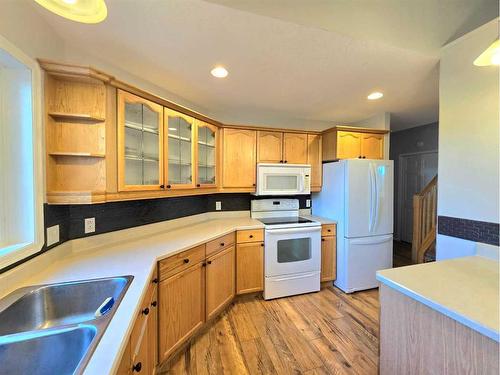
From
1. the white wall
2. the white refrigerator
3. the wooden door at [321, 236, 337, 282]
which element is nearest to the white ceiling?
the white wall

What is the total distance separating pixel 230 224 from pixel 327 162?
161 cm

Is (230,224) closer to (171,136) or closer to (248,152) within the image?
(248,152)

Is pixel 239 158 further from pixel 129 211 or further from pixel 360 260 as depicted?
pixel 360 260

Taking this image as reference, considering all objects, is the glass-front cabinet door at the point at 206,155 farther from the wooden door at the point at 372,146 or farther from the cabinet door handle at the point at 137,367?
the wooden door at the point at 372,146

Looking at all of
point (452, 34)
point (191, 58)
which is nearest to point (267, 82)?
point (191, 58)

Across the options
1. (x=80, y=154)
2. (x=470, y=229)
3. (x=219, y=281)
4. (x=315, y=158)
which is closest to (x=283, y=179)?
(x=315, y=158)

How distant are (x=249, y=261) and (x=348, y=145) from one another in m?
1.93

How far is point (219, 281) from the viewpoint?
7.15 ft

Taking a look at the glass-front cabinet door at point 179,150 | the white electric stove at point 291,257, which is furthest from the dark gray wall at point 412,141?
the glass-front cabinet door at point 179,150

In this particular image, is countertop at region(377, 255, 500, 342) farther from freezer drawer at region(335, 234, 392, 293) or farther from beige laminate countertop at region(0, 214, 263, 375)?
freezer drawer at region(335, 234, 392, 293)

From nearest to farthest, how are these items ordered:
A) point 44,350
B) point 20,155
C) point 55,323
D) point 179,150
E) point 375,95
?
1. point 44,350
2. point 55,323
3. point 20,155
4. point 179,150
5. point 375,95

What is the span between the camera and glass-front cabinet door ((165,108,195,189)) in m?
1.94

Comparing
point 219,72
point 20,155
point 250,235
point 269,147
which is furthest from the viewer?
point 269,147

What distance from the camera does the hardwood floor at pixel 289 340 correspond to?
1631 mm
